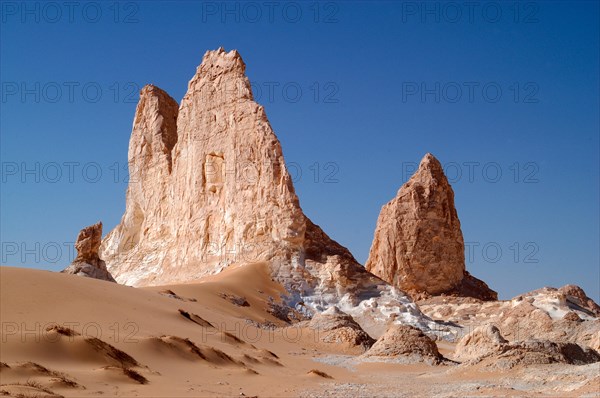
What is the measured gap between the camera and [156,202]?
47938 millimetres

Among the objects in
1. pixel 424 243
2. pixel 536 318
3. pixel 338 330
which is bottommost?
pixel 338 330

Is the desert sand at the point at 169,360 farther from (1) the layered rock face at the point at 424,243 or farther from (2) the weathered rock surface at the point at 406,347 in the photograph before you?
(1) the layered rock face at the point at 424,243

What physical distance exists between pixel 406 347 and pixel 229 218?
1956 centimetres

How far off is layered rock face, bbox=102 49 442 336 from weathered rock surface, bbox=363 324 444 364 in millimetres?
8702

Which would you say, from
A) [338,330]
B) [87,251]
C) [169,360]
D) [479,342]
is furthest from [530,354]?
[87,251]

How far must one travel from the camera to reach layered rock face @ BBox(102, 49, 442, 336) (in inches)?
1335

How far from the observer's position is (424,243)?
52469 millimetres

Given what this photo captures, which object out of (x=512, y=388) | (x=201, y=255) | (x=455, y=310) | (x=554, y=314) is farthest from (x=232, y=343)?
(x=455, y=310)

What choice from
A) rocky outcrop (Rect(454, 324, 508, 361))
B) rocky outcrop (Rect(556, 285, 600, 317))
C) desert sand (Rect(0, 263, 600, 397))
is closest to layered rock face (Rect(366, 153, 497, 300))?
rocky outcrop (Rect(556, 285, 600, 317))

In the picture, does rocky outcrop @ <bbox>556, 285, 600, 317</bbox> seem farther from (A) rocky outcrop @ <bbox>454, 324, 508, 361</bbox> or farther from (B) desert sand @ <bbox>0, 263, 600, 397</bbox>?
(A) rocky outcrop @ <bbox>454, 324, 508, 361</bbox>

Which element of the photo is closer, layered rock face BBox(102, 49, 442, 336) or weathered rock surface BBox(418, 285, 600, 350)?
weathered rock surface BBox(418, 285, 600, 350)

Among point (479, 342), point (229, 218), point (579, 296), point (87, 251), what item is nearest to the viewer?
point (479, 342)

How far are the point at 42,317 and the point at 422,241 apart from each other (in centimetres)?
3911

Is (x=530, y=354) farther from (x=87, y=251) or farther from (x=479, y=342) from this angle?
(x=87, y=251)
